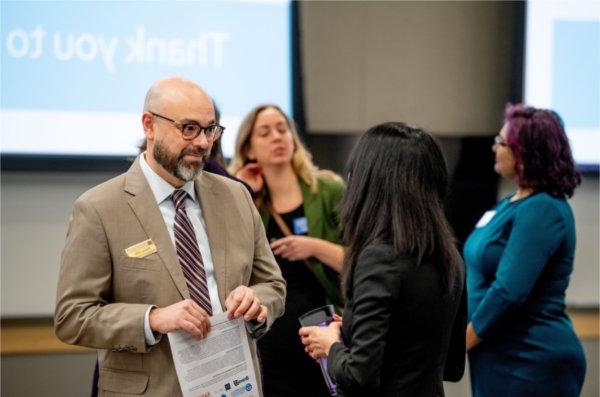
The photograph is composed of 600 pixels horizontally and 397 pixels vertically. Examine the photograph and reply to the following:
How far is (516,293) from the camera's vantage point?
238 cm

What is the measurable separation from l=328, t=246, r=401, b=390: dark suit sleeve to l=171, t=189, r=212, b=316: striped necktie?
0.42 m

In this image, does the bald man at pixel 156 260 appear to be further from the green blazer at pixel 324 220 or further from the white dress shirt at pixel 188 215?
the green blazer at pixel 324 220

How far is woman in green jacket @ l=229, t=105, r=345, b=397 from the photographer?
8.87 feet

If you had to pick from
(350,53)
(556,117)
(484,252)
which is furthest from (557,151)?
(350,53)

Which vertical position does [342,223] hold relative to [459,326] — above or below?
above

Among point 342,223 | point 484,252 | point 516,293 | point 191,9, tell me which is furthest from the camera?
point 191,9

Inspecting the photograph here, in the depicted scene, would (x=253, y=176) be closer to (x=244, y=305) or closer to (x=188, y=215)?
(x=188, y=215)

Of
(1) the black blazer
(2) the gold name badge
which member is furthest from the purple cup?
(2) the gold name badge

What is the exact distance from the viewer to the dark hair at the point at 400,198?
162 centimetres

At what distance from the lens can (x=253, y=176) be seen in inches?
115

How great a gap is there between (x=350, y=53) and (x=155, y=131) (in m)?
2.23

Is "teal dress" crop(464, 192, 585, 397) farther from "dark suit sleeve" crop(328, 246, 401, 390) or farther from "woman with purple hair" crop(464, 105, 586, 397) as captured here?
"dark suit sleeve" crop(328, 246, 401, 390)

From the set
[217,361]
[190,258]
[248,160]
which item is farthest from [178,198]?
[248,160]

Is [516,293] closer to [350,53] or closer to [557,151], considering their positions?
[557,151]
